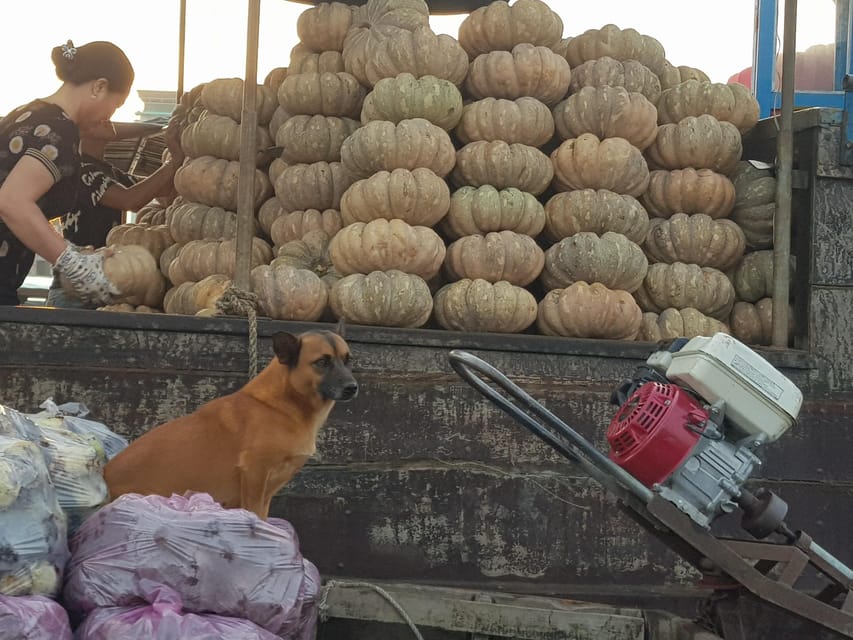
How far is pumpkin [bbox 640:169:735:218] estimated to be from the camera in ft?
19.9

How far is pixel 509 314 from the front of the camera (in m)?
5.51

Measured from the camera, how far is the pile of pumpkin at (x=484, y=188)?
553 centimetres

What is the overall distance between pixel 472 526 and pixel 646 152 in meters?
2.85

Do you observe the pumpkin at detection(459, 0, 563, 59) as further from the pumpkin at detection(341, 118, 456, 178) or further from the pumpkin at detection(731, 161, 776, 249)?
the pumpkin at detection(731, 161, 776, 249)

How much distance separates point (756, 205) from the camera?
239 inches

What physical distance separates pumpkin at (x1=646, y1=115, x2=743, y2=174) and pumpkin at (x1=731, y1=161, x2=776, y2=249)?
0.51 ft

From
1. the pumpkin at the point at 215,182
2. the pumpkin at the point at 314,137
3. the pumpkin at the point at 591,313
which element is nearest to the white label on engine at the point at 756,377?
the pumpkin at the point at 591,313

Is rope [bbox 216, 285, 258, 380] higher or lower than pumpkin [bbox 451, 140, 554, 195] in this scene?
lower

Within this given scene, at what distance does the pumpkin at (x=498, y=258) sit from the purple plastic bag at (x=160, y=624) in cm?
300

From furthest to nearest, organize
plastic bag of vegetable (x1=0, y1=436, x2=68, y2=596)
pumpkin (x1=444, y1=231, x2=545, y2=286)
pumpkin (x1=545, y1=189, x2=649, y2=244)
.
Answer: pumpkin (x1=545, y1=189, x2=649, y2=244), pumpkin (x1=444, y1=231, x2=545, y2=286), plastic bag of vegetable (x1=0, y1=436, x2=68, y2=596)

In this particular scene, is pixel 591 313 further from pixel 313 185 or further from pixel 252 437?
pixel 252 437

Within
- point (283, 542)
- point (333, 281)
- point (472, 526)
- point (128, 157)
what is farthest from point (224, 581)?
point (128, 157)

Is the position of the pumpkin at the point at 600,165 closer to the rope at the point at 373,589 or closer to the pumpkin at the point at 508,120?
the pumpkin at the point at 508,120

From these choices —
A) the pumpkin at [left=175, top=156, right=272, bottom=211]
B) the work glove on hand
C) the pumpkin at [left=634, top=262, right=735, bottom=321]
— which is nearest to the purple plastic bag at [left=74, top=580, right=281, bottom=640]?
the work glove on hand
